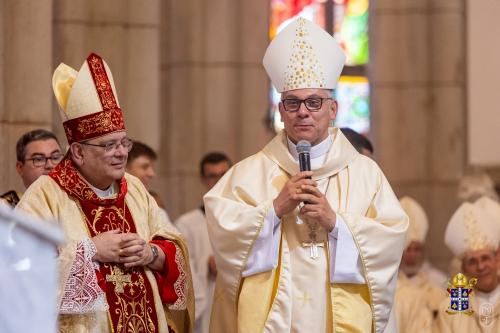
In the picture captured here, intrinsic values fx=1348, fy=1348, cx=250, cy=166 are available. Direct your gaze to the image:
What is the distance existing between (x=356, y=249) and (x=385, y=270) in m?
0.18

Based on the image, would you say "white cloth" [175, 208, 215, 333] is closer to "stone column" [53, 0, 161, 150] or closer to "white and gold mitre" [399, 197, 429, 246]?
"stone column" [53, 0, 161, 150]

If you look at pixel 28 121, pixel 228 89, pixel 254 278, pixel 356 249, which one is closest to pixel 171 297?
pixel 254 278

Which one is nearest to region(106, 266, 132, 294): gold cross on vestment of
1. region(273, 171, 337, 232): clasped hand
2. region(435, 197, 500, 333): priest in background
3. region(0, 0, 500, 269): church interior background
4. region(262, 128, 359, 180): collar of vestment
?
region(273, 171, 337, 232): clasped hand

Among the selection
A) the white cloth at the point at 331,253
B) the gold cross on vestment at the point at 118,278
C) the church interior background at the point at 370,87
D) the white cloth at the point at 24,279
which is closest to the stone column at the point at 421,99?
the church interior background at the point at 370,87

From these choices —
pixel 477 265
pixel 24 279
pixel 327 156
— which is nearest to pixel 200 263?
pixel 477 265

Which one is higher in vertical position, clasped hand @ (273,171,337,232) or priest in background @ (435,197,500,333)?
clasped hand @ (273,171,337,232)

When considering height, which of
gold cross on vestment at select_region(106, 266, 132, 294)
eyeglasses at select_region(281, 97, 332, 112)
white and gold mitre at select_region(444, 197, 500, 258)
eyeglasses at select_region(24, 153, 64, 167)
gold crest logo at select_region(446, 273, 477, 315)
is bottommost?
gold crest logo at select_region(446, 273, 477, 315)

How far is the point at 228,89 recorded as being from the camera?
471 inches

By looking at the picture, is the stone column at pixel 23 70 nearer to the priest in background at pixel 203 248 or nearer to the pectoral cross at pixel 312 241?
the priest in background at pixel 203 248

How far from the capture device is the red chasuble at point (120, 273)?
5516 millimetres

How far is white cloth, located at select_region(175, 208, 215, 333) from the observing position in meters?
9.09

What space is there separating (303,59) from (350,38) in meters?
7.04

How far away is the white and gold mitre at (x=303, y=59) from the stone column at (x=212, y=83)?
579cm

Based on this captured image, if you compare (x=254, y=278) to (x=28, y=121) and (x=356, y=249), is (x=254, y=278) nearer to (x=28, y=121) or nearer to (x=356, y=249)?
(x=356, y=249)
